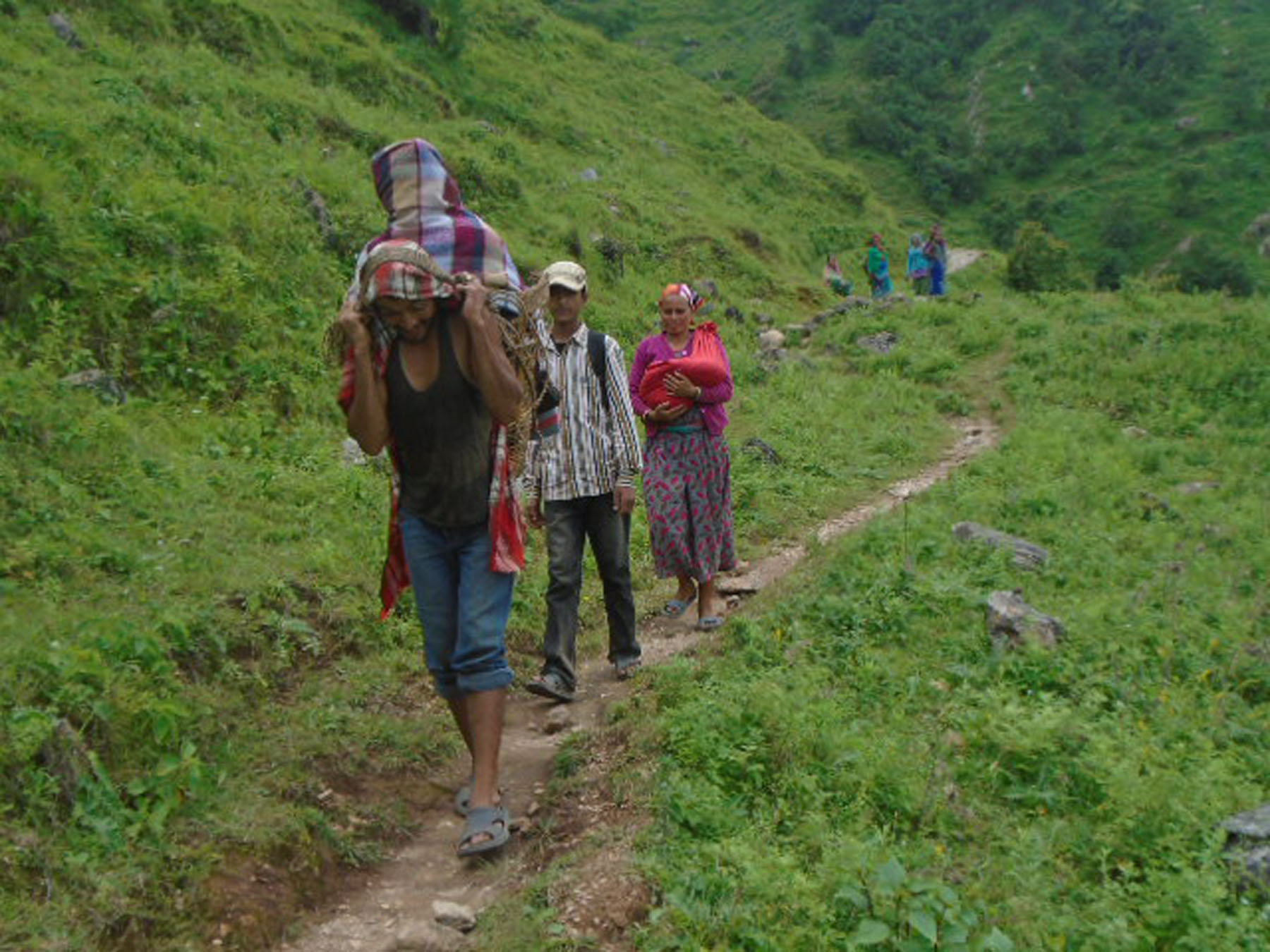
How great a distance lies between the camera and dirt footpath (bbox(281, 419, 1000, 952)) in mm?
3215

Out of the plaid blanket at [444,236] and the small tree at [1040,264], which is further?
the small tree at [1040,264]

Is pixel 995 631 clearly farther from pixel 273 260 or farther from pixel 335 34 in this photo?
pixel 335 34

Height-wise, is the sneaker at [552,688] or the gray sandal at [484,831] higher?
the gray sandal at [484,831]

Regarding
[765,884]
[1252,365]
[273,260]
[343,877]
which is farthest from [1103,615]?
[1252,365]

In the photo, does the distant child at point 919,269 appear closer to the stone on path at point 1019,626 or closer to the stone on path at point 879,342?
the stone on path at point 879,342

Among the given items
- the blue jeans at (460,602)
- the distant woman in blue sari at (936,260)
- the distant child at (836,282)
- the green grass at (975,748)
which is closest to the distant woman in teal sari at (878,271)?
the distant woman in blue sari at (936,260)

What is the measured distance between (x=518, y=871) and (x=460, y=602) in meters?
0.99

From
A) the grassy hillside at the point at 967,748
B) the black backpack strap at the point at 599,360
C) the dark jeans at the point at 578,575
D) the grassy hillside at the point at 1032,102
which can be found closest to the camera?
the grassy hillside at the point at 967,748

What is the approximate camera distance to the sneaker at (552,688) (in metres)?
5.15

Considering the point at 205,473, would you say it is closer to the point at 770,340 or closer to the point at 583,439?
the point at 583,439

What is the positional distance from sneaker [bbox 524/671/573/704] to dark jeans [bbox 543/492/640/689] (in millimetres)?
26

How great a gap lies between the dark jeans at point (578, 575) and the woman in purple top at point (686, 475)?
750 mm

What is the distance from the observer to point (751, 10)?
67.1 meters

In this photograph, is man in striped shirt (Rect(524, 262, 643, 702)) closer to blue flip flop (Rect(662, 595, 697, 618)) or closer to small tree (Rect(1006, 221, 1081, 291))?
blue flip flop (Rect(662, 595, 697, 618))
